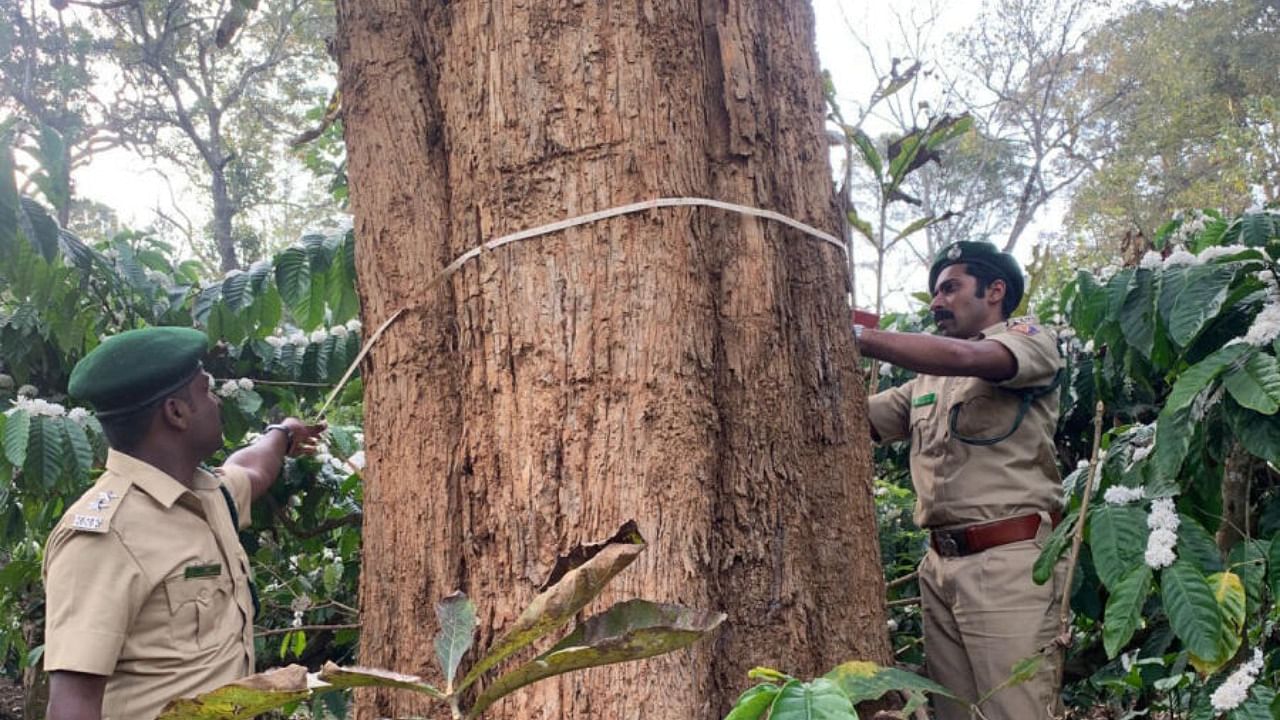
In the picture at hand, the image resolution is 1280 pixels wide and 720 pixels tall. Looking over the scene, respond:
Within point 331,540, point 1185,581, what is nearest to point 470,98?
point 1185,581

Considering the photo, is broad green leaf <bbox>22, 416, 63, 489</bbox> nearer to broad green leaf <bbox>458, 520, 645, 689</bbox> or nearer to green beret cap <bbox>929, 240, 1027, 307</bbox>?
broad green leaf <bbox>458, 520, 645, 689</bbox>

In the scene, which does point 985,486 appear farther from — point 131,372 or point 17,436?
point 17,436

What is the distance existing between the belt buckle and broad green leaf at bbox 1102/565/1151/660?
0.99 m

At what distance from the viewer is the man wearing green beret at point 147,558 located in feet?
7.29

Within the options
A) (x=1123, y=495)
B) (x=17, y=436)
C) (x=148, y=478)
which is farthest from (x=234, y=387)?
(x=1123, y=495)

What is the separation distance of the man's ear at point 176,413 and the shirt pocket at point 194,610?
38 centimetres

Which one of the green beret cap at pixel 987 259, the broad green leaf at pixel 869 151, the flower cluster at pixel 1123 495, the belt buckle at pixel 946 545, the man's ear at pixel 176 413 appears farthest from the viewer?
the green beret cap at pixel 987 259

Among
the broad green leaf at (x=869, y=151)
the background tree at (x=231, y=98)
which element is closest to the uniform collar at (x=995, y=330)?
the broad green leaf at (x=869, y=151)

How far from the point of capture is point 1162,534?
229 centimetres

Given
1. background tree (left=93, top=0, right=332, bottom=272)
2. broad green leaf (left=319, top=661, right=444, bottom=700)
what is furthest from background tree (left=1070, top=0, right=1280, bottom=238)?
broad green leaf (left=319, top=661, right=444, bottom=700)

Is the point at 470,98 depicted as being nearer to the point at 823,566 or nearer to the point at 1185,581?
the point at 823,566

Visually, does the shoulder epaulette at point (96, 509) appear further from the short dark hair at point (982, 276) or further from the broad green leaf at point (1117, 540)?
the short dark hair at point (982, 276)

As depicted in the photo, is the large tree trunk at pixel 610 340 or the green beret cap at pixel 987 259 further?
the green beret cap at pixel 987 259

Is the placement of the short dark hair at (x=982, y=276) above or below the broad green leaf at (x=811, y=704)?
above
